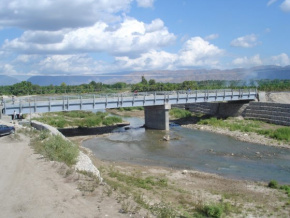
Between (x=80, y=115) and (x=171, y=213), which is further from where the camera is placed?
(x=80, y=115)

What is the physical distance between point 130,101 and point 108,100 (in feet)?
10.6

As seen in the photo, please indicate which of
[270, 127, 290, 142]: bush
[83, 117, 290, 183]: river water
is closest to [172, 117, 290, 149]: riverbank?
[270, 127, 290, 142]: bush

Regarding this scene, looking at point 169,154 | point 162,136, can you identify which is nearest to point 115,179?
point 169,154

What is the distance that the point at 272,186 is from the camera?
1900 centimetres

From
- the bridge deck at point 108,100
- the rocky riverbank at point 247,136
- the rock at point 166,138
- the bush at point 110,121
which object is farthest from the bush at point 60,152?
the bush at point 110,121

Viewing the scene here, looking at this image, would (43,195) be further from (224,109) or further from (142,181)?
(224,109)

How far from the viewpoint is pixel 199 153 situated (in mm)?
29922

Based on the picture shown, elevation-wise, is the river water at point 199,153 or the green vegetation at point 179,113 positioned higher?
the green vegetation at point 179,113

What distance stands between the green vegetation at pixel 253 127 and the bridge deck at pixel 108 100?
359cm

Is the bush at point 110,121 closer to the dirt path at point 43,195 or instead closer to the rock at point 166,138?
the rock at point 166,138

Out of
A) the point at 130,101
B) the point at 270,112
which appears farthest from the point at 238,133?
the point at 130,101

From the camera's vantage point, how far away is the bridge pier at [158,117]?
43.2 meters

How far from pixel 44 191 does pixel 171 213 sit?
19.7 ft

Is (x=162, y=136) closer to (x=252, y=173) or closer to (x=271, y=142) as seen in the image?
(x=271, y=142)
